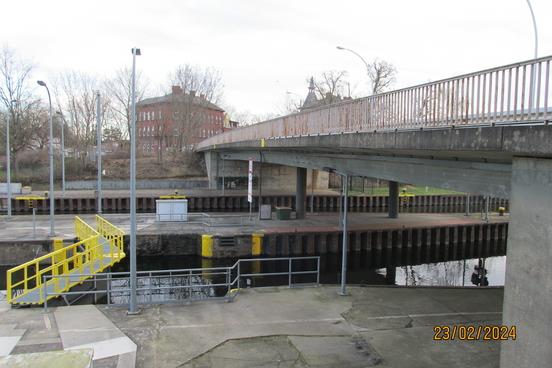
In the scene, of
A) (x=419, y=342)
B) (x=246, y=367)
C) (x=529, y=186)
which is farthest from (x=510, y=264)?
(x=246, y=367)

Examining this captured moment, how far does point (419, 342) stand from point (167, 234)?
1648 centimetres

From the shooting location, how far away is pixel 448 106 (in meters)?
9.59


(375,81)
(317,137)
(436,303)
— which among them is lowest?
(436,303)

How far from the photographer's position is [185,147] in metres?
A: 71.8

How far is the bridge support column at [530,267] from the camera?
677 cm

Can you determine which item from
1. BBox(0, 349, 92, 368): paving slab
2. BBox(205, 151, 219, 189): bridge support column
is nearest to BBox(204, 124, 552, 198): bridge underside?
BBox(0, 349, 92, 368): paving slab

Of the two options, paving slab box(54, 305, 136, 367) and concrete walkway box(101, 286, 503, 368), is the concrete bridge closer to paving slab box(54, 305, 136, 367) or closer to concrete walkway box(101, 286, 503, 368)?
concrete walkway box(101, 286, 503, 368)

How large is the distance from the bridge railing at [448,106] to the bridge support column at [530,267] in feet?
3.17

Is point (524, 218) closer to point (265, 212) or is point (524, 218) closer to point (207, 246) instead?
point (207, 246)

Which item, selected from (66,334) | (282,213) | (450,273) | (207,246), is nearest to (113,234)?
(207,246)

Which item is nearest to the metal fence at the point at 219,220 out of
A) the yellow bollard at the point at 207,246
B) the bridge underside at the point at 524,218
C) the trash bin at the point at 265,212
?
the trash bin at the point at 265,212

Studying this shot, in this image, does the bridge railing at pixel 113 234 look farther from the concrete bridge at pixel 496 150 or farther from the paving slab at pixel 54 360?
the paving slab at pixel 54 360

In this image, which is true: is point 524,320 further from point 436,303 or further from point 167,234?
point 167,234

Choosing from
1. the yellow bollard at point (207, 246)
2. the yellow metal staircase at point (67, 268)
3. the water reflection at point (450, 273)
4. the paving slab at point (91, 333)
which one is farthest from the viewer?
the yellow bollard at point (207, 246)
